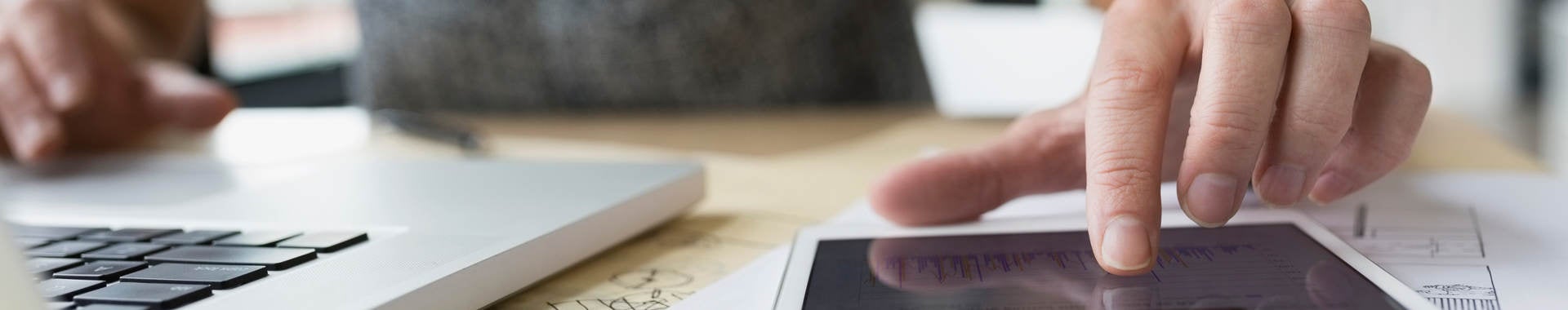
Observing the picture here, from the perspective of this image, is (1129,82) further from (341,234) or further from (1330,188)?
(341,234)

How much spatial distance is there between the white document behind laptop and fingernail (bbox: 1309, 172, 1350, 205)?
0.01 m

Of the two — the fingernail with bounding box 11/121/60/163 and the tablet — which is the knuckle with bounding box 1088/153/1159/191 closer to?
the tablet

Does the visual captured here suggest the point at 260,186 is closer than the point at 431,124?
Yes

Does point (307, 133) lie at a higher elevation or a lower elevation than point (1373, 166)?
higher

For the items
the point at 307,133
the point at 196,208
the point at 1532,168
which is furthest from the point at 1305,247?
the point at 307,133

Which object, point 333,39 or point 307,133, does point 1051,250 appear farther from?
point 333,39

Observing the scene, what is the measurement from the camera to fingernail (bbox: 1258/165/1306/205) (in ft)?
1.26

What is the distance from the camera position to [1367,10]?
386 mm

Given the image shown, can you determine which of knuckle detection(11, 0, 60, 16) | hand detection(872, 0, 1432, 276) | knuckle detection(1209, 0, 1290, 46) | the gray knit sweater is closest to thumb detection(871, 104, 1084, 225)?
hand detection(872, 0, 1432, 276)

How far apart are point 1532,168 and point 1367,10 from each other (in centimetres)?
31

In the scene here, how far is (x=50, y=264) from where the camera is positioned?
14.8 inches

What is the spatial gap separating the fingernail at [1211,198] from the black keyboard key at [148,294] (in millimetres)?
314

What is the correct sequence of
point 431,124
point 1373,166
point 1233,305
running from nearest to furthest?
point 1233,305 < point 1373,166 < point 431,124

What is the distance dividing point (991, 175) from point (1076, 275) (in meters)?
0.12
